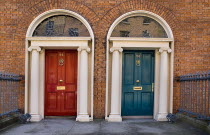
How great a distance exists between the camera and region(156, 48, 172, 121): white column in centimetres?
659

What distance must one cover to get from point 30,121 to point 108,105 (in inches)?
99.9

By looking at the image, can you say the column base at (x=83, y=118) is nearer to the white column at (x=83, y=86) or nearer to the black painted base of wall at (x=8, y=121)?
the white column at (x=83, y=86)

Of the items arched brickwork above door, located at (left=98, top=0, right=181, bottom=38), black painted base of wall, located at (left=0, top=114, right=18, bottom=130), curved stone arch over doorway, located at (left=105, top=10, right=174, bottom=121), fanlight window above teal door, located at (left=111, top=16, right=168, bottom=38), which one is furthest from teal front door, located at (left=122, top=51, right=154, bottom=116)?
black painted base of wall, located at (left=0, top=114, right=18, bottom=130)

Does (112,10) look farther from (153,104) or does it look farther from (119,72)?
(153,104)

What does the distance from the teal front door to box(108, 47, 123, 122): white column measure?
1.39 ft

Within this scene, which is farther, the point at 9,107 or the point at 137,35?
the point at 137,35

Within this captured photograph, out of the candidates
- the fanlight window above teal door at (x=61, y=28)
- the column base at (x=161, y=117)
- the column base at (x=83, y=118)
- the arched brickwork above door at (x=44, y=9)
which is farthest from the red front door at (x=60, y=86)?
the column base at (x=161, y=117)

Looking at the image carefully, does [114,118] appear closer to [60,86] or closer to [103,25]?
[60,86]

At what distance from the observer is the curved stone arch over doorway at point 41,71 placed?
649cm

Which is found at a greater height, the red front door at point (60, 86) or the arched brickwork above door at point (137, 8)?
the arched brickwork above door at point (137, 8)

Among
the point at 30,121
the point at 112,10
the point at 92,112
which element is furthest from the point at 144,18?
the point at 30,121

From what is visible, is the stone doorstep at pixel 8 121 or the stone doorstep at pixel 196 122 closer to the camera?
the stone doorstep at pixel 196 122

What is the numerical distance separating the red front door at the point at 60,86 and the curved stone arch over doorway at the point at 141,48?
124cm

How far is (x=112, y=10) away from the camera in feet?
21.9
